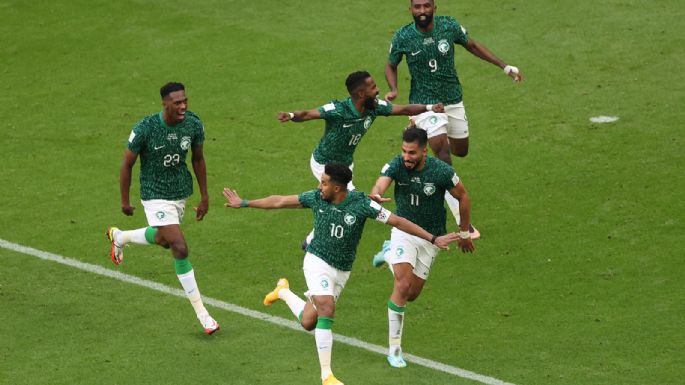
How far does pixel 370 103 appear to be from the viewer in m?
16.7

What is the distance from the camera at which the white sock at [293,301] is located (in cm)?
1521

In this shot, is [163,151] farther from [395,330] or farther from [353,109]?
[395,330]

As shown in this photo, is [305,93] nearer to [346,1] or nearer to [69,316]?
[346,1]

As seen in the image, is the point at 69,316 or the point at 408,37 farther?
the point at 408,37

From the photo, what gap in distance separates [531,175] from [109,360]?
7.57 metres

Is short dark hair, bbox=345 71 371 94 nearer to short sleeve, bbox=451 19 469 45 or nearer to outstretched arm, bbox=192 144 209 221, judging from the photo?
outstretched arm, bbox=192 144 209 221

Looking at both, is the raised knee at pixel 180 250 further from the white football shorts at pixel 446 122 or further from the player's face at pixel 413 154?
the white football shorts at pixel 446 122

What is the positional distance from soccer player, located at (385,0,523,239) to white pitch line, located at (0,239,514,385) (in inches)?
125

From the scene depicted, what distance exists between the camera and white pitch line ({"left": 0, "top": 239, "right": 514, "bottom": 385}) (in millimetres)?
14766

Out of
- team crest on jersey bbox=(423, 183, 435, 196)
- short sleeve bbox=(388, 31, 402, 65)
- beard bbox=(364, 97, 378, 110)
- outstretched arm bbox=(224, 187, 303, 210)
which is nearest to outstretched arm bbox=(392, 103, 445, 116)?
beard bbox=(364, 97, 378, 110)

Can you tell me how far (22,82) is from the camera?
79.7 feet

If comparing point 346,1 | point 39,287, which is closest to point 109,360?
point 39,287

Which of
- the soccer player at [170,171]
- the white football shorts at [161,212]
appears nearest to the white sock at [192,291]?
the soccer player at [170,171]

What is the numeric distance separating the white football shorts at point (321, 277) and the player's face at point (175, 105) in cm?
224
